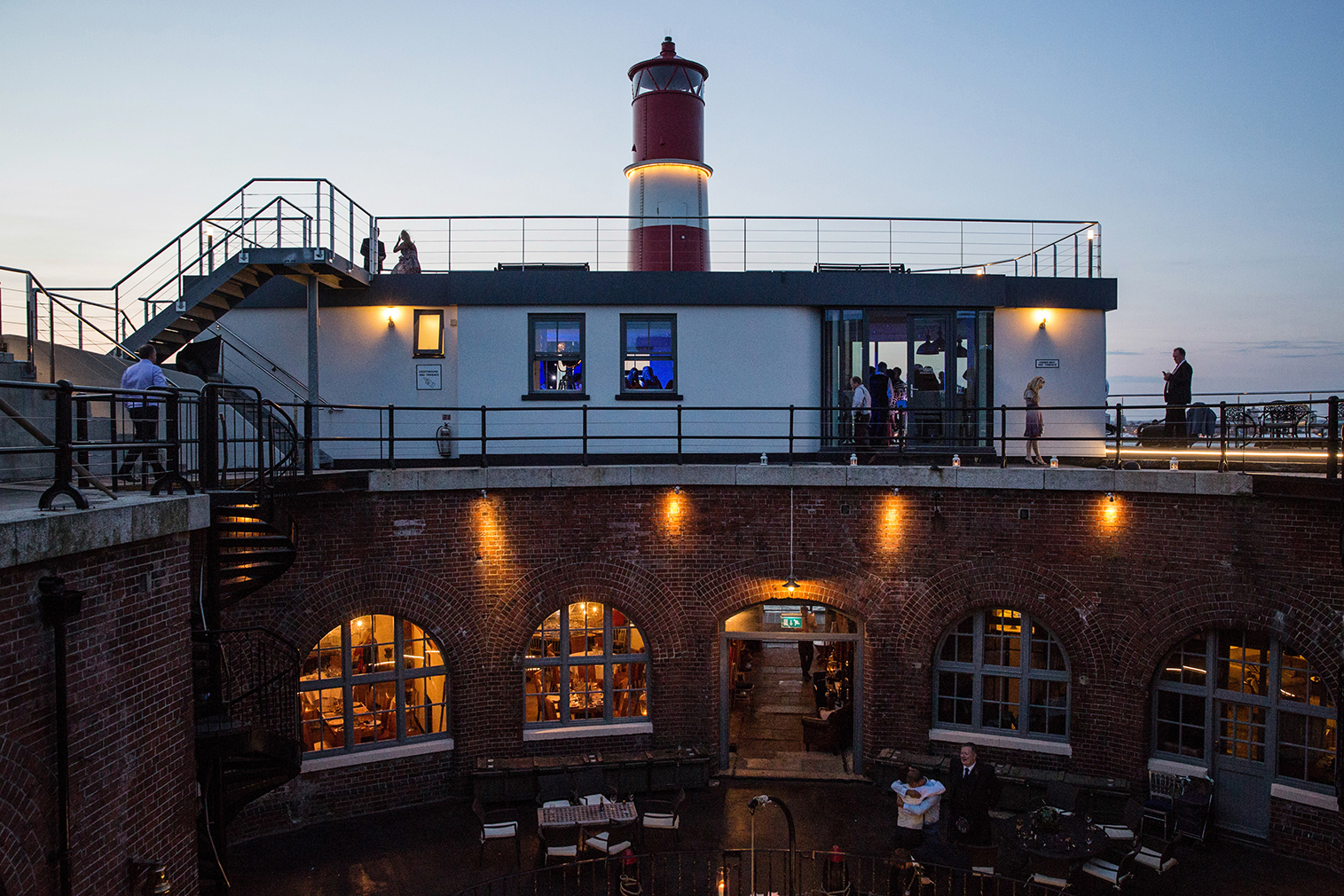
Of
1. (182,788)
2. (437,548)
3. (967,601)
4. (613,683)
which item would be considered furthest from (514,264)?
(182,788)

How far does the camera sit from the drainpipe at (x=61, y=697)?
20.0ft

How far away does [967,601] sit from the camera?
13.4 meters

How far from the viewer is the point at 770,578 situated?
1370 centimetres

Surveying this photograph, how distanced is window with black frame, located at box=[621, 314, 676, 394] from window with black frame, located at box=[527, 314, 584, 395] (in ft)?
2.65

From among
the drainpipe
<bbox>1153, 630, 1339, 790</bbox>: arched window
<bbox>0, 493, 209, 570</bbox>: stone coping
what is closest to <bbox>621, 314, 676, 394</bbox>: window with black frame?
<bbox>0, 493, 209, 570</bbox>: stone coping

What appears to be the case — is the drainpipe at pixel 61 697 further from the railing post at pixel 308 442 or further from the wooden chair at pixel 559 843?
the wooden chair at pixel 559 843

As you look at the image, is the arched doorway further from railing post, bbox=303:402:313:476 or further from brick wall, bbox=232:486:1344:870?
railing post, bbox=303:402:313:476

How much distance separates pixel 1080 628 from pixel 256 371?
13881mm

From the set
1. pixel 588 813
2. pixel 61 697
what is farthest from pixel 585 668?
pixel 61 697

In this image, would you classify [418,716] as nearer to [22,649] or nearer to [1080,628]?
[22,649]

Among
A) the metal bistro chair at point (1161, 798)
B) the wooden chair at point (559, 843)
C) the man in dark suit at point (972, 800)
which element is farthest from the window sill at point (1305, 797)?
the wooden chair at point (559, 843)

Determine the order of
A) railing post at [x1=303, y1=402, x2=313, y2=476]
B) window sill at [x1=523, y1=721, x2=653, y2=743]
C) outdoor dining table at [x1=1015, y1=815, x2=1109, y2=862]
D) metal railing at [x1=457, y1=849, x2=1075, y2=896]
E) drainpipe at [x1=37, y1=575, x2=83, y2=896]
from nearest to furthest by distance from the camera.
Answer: drainpipe at [x1=37, y1=575, x2=83, y2=896] → metal railing at [x1=457, y1=849, x2=1075, y2=896] → outdoor dining table at [x1=1015, y1=815, x2=1109, y2=862] → railing post at [x1=303, y1=402, x2=313, y2=476] → window sill at [x1=523, y1=721, x2=653, y2=743]

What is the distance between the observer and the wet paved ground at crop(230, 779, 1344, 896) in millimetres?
10812

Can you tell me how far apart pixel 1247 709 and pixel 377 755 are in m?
11.9
